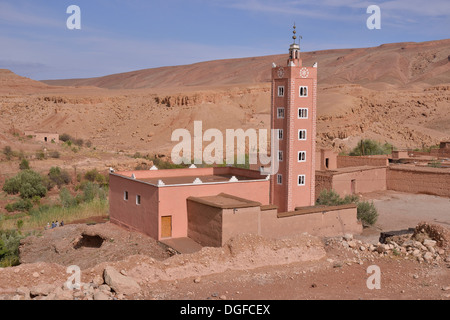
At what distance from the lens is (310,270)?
12.1 metres

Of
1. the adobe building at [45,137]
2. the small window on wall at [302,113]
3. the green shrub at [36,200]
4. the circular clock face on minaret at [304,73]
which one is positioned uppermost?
the circular clock face on minaret at [304,73]

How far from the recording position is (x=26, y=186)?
1228 inches

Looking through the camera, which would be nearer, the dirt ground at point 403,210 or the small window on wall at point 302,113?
the dirt ground at point 403,210

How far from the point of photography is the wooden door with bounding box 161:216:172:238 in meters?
18.3

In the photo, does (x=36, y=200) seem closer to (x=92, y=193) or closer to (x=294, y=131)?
(x=92, y=193)

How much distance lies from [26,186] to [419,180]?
2626cm

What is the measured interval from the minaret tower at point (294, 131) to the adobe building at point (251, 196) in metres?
0.05

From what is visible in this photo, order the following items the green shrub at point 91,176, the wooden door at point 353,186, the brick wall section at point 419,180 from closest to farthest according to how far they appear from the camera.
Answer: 1. the brick wall section at point 419,180
2. the wooden door at point 353,186
3. the green shrub at point 91,176

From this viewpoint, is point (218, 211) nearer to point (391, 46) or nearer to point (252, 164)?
point (252, 164)

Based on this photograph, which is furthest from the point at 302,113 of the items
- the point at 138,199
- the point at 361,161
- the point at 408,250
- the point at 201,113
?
the point at 201,113

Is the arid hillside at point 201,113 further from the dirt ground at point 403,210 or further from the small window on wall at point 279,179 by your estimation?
the small window on wall at point 279,179

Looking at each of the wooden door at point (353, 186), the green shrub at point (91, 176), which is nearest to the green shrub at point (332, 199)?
the wooden door at point (353, 186)

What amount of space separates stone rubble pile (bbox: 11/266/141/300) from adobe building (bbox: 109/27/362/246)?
20.8 ft

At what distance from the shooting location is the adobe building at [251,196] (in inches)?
674
